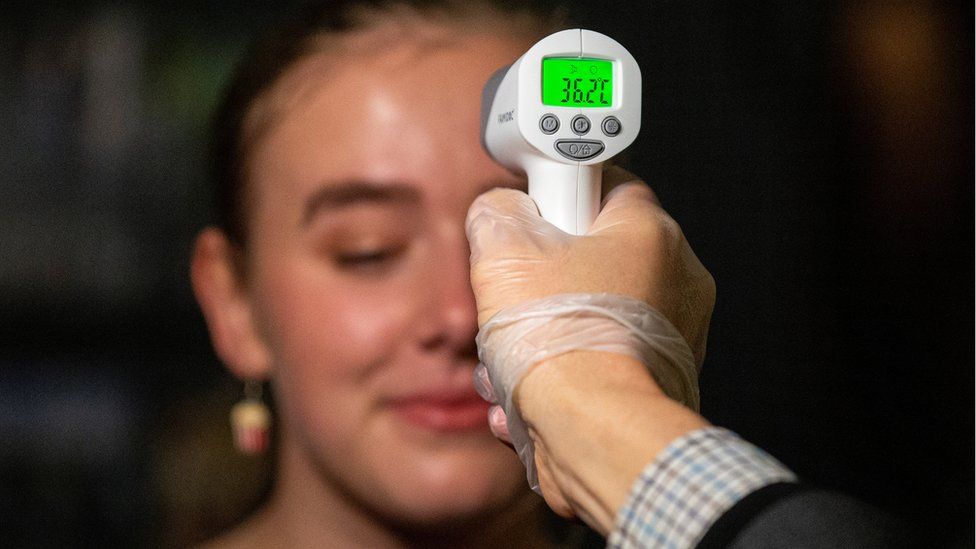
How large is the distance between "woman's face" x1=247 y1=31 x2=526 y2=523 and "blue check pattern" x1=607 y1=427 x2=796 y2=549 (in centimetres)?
49

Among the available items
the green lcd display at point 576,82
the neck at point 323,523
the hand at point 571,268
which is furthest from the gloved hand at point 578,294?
the neck at point 323,523

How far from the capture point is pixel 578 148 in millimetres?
1042

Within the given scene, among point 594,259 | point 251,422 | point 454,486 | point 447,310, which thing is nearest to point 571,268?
point 594,259

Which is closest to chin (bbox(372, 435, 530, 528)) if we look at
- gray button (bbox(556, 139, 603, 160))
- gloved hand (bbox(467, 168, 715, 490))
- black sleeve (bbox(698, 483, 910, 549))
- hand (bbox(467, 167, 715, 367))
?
gloved hand (bbox(467, 168, 715, 490))

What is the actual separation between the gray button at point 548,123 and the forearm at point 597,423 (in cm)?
25

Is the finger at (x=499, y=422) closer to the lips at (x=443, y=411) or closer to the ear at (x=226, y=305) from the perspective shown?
the lips at (x=443, y=411)

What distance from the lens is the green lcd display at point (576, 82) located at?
103 centimetres

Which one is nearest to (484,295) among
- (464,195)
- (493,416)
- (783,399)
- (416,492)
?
(493,416)

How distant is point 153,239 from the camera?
3.97ft

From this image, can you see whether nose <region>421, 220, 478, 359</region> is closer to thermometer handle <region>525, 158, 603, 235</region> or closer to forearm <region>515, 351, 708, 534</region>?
thermometer handle <region>525, 158, 603, 235</region>

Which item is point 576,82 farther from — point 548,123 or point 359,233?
point 359,233

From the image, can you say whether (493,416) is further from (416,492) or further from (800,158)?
(800,158)

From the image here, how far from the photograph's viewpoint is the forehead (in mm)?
1217

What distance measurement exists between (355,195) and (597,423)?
1.66 ft
